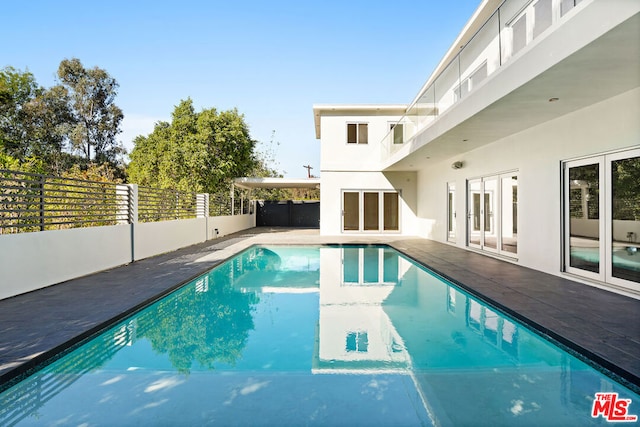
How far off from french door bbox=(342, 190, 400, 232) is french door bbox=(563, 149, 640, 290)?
9.61 metres

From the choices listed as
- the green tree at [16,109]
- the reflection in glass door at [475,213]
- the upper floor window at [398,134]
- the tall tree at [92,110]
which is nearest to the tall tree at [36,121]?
the green tree at [16,109]

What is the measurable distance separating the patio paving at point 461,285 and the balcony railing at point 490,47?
11.4 ft

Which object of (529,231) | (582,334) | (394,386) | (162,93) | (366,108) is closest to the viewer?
(394,386)

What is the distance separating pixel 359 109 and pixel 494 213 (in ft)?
26.0

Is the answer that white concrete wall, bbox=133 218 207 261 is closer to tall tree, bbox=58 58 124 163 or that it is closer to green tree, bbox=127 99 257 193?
green tree, bbox=127 99 257 193

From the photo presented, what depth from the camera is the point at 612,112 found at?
19.3ft

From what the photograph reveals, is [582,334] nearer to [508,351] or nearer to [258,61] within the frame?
[508,351]

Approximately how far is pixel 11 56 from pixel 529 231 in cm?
3559

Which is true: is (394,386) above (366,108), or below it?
below

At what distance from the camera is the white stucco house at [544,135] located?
4590 millimetres

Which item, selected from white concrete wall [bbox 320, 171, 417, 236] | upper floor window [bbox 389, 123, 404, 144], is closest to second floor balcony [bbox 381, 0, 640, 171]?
upper floor window [bbox 389, 123, 404, 144]

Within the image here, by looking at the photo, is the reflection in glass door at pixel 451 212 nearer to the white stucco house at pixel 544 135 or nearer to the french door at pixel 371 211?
the white stucco house at pixel 544 135

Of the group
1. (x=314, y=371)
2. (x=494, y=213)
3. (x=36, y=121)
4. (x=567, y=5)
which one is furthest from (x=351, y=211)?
(x=36, y=121)

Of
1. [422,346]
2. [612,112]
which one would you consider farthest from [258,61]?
[422,346]
